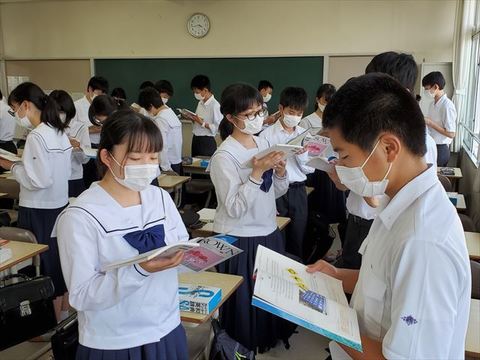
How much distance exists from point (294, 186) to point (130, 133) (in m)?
2.27

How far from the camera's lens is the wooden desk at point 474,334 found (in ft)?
5.39

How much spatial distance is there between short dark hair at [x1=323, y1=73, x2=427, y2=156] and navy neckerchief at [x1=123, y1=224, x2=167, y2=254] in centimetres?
77

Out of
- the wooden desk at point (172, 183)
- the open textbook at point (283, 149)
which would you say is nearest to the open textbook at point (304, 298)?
the open textbook at point (283, 149)

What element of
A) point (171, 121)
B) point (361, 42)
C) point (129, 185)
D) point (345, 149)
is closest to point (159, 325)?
point (129, 185)

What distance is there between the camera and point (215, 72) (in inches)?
292

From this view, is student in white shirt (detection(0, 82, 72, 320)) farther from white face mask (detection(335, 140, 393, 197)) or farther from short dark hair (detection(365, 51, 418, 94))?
white face mask (detection(335, 140, 393, 197))

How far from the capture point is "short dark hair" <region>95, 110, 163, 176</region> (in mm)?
1541

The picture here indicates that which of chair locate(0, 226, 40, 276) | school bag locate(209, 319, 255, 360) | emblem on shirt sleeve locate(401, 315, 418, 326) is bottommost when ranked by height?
school bag locate(209, 319, 255, 360)

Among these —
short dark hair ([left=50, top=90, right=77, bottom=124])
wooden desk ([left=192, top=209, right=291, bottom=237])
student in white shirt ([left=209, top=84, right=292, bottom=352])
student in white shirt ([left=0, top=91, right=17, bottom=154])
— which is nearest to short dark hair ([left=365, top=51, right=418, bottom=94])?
student in white shirt ([left=209, top=84, right=292, bottom=352])

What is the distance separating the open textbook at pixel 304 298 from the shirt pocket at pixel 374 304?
39 millimetres

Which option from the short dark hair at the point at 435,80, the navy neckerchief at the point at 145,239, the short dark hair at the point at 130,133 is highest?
the short dark hair at the point at 435,80

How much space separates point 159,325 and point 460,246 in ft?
3.32

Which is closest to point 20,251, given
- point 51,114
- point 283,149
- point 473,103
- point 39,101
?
point 51,114

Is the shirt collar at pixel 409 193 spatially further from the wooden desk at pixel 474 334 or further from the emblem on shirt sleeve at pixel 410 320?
the wooden desk at pixel 474 334
